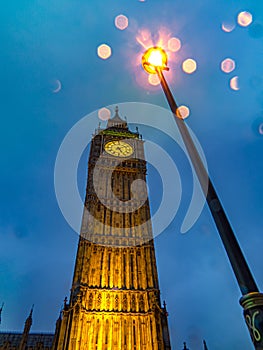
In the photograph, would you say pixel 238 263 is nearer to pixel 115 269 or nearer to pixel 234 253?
pixel 234 253

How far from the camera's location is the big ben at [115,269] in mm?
26406

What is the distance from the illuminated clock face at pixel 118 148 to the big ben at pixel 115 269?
0.66ft

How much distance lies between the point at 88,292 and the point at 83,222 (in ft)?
34.1

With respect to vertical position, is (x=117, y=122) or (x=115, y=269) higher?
(x=117, y=122)

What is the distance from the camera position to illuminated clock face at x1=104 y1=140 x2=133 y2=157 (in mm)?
49156

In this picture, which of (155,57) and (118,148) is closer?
(155,57)

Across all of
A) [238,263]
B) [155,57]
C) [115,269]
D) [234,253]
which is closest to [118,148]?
[115,269]

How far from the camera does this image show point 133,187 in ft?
143

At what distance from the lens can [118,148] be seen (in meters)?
50.2

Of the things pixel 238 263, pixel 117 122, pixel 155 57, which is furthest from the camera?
pixel 117 122

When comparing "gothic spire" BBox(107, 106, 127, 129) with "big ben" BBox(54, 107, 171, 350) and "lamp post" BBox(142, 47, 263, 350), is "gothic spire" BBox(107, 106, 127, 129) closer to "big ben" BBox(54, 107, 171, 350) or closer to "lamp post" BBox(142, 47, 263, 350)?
"big ben" BBox(54, 107, 171, 350)

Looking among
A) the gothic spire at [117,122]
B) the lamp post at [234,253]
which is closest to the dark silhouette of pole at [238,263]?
the lamp post at [234,253]

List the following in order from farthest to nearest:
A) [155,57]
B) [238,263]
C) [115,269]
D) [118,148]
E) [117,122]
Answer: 1. [117,122]
2. [118,148]
3. [115,269]
4. [155,57]
5. [238,263]

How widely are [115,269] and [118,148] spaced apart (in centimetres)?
2469
